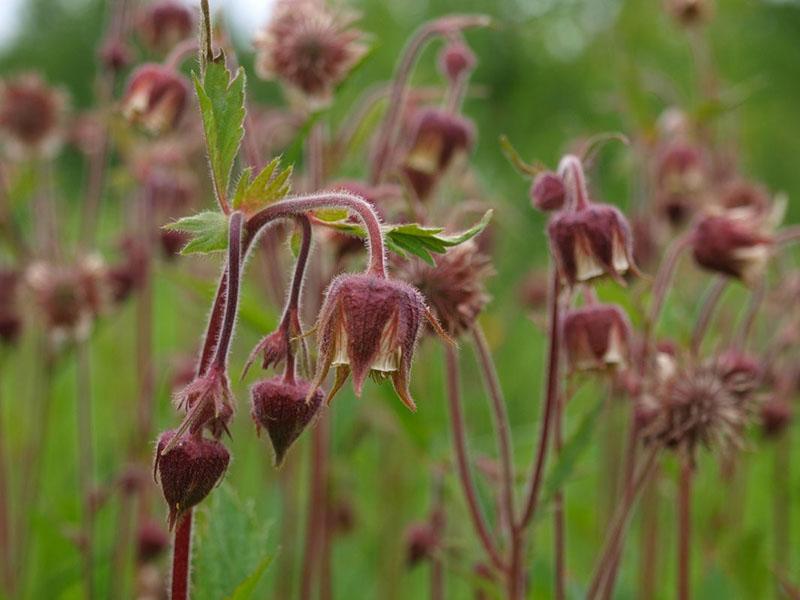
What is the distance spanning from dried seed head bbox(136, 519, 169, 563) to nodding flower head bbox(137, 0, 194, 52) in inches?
35.3

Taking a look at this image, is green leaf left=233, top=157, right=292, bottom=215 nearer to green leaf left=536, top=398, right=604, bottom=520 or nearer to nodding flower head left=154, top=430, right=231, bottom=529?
nodding flower head left=154, top=430, right=231, bottom=529

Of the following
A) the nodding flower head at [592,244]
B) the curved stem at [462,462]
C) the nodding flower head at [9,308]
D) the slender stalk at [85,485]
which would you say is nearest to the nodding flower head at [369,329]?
the nodding flower head at [592,244]

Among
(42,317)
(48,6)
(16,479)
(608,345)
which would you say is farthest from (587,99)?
(48,6)

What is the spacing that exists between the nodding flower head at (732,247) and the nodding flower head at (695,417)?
0.16 m

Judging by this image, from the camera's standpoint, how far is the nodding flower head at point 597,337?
1104mm

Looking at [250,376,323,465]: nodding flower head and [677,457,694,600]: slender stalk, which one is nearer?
[250,376,323,465]: nodding flower head

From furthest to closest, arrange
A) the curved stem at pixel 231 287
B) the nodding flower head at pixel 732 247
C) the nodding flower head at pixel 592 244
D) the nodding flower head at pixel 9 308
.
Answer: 1. the nodding flower head at pixel 9 308
2. the nodding flower head at pixel 732 247
3. the nodding flower head at pixel 592 244
4. the curved stem at pixel 231 287

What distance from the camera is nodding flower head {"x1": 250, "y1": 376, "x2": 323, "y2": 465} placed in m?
0.82

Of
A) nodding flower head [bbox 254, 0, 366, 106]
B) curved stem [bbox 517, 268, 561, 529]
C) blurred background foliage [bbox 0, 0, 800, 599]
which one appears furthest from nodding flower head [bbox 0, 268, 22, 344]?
curved stem [bbox 517, 268, 561, 529]

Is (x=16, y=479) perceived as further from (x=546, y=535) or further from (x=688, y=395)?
(x=688, y=395)

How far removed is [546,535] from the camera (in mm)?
2752

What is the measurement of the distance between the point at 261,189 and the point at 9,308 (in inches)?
50.8

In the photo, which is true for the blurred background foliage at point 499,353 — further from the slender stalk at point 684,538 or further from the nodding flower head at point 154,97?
the nodding flower head at point 154,97

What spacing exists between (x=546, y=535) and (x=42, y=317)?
1547 millimetres
